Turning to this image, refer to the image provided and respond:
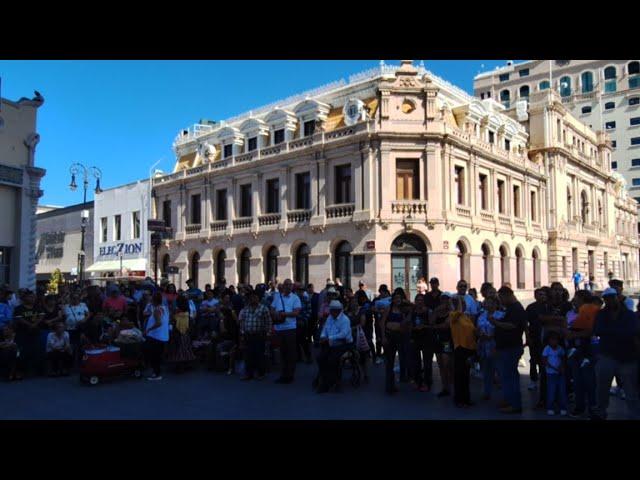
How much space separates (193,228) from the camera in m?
34.1

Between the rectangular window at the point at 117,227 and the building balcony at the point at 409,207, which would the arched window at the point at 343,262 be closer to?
the building balcony at the point at 409,207

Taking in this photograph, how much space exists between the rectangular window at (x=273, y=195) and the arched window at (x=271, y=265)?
2.27 metres

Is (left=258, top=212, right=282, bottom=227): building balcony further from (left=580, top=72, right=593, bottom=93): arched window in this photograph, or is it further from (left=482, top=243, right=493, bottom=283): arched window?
(left=580, top=72, right=593, bottom=93): arched window

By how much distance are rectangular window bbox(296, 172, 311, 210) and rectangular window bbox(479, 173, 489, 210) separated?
9.78 metres

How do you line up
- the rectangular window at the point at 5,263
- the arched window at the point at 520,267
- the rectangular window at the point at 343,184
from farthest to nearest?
the arched window at the point at 520,267
the rectangular window at the point at 343,184
the rectangular window at the point at 5,263

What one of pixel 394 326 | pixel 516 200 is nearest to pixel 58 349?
pixel 394 326

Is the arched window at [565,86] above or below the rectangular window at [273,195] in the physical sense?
above

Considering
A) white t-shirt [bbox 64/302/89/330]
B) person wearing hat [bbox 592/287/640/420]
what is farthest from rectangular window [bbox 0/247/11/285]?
person wearing hat [bbox 592/287/640/420]

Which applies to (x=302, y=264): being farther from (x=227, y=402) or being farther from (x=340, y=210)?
(x=227, y=402)

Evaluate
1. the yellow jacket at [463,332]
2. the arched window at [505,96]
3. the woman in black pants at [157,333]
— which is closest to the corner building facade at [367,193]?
the woman in black pants at [157,333]

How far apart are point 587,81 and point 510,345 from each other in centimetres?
7065

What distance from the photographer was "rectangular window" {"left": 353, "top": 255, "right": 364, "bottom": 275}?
83.1ft

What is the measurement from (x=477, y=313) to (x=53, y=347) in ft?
28.5

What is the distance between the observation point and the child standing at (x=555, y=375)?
7695mm
